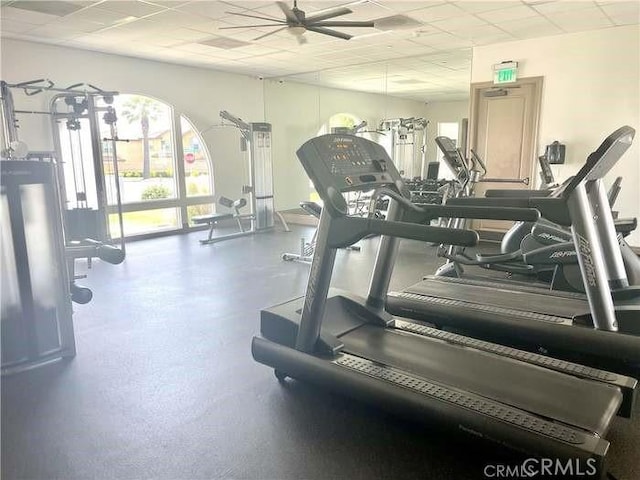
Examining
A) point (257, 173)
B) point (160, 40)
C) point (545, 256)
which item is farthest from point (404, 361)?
point (257, 173)

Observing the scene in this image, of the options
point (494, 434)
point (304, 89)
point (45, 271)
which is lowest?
point (494, 434)

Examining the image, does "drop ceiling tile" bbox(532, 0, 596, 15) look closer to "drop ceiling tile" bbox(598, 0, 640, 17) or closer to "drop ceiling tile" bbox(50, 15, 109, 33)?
"drop ceiling tile" bbox(598, 0, 640, 17)

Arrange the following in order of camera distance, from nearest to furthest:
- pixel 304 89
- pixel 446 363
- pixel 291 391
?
1. pixel 446 363
2. pixel 291 391
3. pixel 304 89

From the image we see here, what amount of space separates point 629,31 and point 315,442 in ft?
19.9

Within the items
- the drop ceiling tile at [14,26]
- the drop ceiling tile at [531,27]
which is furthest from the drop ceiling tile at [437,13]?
the drop ceiling tile at [14,26]

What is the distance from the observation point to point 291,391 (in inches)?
99.0

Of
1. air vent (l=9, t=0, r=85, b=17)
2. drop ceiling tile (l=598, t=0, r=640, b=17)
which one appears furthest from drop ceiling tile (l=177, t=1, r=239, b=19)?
drop ceiling tile (l=598, t=0, r=640, b=17)

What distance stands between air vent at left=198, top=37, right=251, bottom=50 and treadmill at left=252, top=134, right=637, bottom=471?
4.12 meters

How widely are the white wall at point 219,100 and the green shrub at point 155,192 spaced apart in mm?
1017

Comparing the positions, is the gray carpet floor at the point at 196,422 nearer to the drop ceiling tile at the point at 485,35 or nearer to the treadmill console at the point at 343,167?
the treadmill console at the point at 343,167

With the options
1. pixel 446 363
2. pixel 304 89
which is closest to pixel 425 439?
pixel 446 363

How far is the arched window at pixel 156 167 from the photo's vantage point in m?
7.07

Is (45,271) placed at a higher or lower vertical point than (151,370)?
higher

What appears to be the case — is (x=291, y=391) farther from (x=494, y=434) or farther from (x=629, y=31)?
(x=629, y=31)
